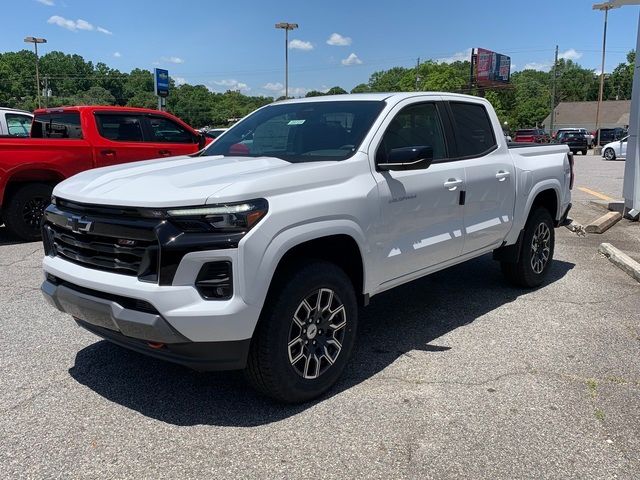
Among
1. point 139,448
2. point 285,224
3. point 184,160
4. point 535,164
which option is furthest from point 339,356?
point 535,164

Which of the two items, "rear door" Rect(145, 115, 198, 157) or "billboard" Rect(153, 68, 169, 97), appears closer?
"rear door" Rect(145, 115, 198, 157)

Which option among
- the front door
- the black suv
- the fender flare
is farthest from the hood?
the black suv

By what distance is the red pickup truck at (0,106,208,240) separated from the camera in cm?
819

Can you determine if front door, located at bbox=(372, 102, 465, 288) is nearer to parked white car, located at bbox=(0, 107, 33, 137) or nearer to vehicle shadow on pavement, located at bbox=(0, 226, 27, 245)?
vehicle shadow on pavement, located at bbox=(0, 226, 27, 245)

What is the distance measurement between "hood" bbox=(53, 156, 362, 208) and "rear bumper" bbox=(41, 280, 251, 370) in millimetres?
569

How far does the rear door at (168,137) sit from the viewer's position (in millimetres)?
9766

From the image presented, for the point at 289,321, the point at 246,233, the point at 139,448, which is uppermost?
the point at 246,233

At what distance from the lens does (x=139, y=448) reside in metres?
3.01

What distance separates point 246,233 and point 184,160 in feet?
5.27

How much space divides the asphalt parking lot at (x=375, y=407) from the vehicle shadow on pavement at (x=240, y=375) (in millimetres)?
16

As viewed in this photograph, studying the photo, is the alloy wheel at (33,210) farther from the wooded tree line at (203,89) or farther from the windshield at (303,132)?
the wooded tree line at (203,89)

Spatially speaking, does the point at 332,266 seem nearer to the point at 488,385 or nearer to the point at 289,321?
the point at 289,321

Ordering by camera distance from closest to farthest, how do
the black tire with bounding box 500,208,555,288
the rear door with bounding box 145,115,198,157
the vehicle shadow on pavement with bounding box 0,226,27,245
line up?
the black tire with bounding box 500,208,555,288 → the vehicle shadow on pavement with bounding box 0,226,27,245 → the rear door with bounding box 145,115,198,157

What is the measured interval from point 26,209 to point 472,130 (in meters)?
6.65
